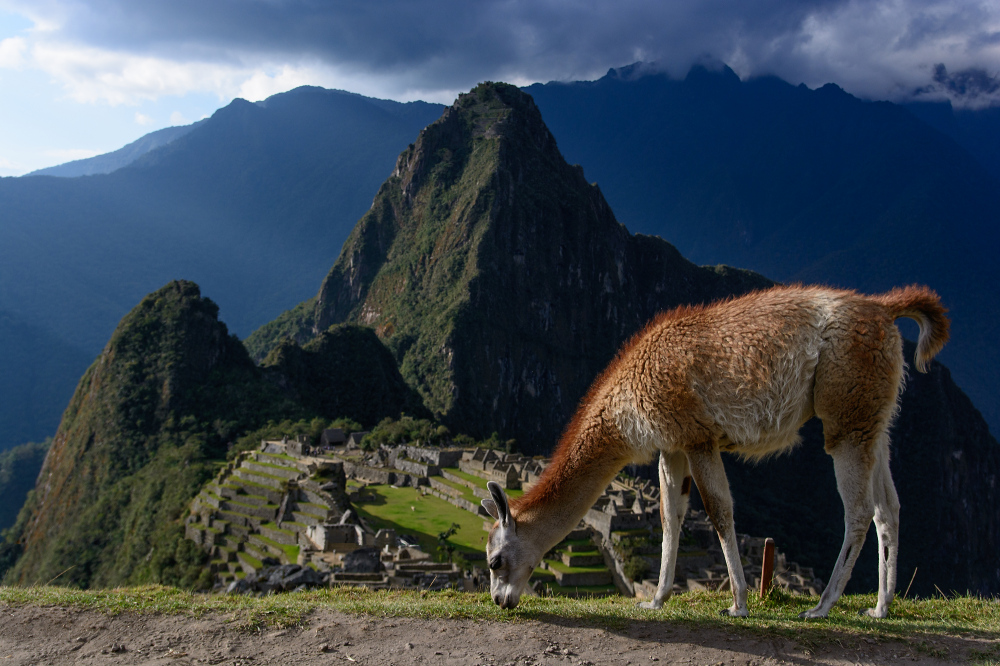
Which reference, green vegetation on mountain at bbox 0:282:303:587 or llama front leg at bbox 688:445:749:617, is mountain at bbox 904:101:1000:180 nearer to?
green vegetation on mountain at bbox 0:282:303:587

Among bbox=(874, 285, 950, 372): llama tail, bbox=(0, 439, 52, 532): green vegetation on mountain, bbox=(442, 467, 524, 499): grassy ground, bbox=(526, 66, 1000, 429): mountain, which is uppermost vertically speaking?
bbox=(526, 66, 1000, 429): mountain

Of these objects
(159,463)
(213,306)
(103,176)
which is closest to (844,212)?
(213,306)

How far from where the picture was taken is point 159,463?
48.2 metres

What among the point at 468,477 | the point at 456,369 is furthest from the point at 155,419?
the point at 456,369

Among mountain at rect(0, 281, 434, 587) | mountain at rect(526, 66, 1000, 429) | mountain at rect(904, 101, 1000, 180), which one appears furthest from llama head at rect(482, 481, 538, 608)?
mountain at rect(904, 101, 1000, 180)

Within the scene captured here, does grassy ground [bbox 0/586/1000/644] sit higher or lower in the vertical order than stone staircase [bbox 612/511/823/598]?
higher

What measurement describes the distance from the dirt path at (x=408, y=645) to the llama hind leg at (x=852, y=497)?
551 mm

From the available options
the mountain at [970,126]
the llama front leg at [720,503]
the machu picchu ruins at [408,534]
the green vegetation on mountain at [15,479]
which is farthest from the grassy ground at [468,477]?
the mountain at [970,126]

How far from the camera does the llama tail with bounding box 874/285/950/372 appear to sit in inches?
176

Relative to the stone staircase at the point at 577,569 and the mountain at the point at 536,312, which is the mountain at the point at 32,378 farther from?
A: the stone staircase at the point at 577,569

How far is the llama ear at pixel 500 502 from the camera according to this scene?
4.29 metres

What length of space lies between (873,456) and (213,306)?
67572 mm

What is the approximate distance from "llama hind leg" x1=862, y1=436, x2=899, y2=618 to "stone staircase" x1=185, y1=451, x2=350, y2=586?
19763mm

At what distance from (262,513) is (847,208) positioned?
160m
